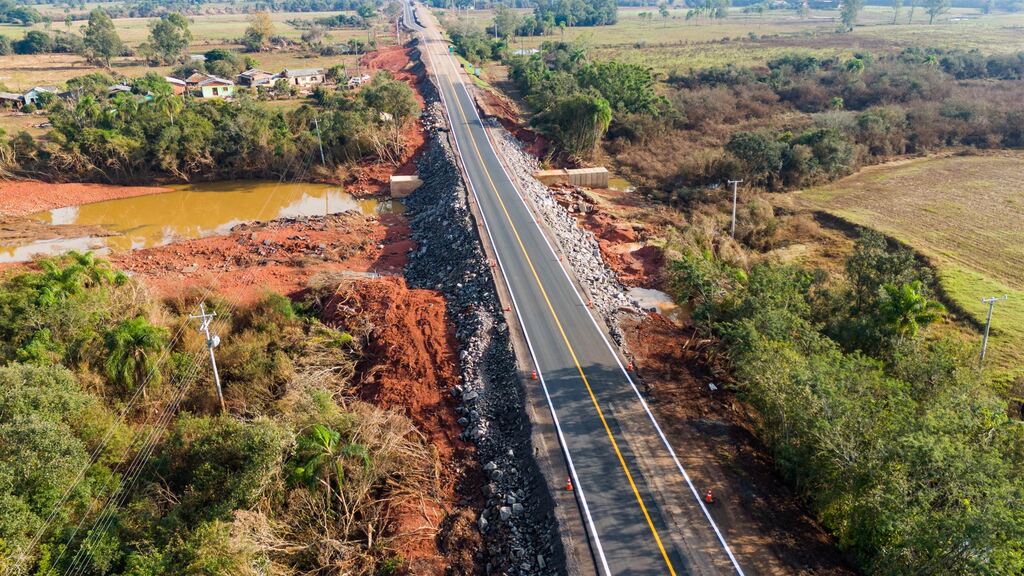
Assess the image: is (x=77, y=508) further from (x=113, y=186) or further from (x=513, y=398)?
(x=113, y=186)

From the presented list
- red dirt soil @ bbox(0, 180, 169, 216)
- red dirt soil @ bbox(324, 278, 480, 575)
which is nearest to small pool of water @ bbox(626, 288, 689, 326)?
red dirt soil @ bbox(324, 278, 480, 575)

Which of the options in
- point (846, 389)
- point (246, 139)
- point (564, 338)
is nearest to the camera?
point (846, 389)

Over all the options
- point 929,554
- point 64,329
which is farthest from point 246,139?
point 929,554

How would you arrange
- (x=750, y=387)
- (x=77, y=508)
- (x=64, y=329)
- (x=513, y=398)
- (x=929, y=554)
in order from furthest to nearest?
(x=64, y=329)
(x=513, y=398)
(x=750, y=387)
(x=77, y=508)
(x=929, y=554)

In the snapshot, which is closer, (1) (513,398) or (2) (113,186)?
(1) (513,398)

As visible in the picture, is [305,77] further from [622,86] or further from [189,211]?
[622,86]

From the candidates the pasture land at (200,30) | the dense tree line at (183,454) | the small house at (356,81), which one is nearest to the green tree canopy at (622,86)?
the small house at (356,81)

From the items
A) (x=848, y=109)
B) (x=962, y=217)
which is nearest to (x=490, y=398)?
(x=962, y=217)
